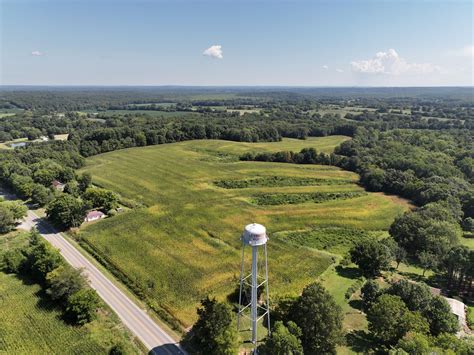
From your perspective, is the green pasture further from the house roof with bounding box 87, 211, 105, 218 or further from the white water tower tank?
the house roof with bounding box 87, 211, 105, 218

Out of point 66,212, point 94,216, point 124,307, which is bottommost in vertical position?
point 124,307

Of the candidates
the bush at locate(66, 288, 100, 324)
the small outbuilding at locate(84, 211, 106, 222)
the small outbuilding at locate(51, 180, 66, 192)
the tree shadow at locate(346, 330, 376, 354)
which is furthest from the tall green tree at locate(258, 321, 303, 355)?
the small outbuilding at locate(51, 180, 66, 192)

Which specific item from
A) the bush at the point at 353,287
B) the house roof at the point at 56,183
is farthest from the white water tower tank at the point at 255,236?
the house roof at the point at 56,183

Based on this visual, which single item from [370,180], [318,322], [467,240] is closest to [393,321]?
[318,322]

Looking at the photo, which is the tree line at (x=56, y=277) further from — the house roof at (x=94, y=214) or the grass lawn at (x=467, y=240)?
the grass lawn at (x=467, y=240)

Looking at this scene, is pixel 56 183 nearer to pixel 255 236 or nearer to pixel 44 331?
pixel 44 331

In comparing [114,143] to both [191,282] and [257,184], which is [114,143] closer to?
[257,184]

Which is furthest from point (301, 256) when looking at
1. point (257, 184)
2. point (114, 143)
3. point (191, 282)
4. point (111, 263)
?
point (114, 143)
